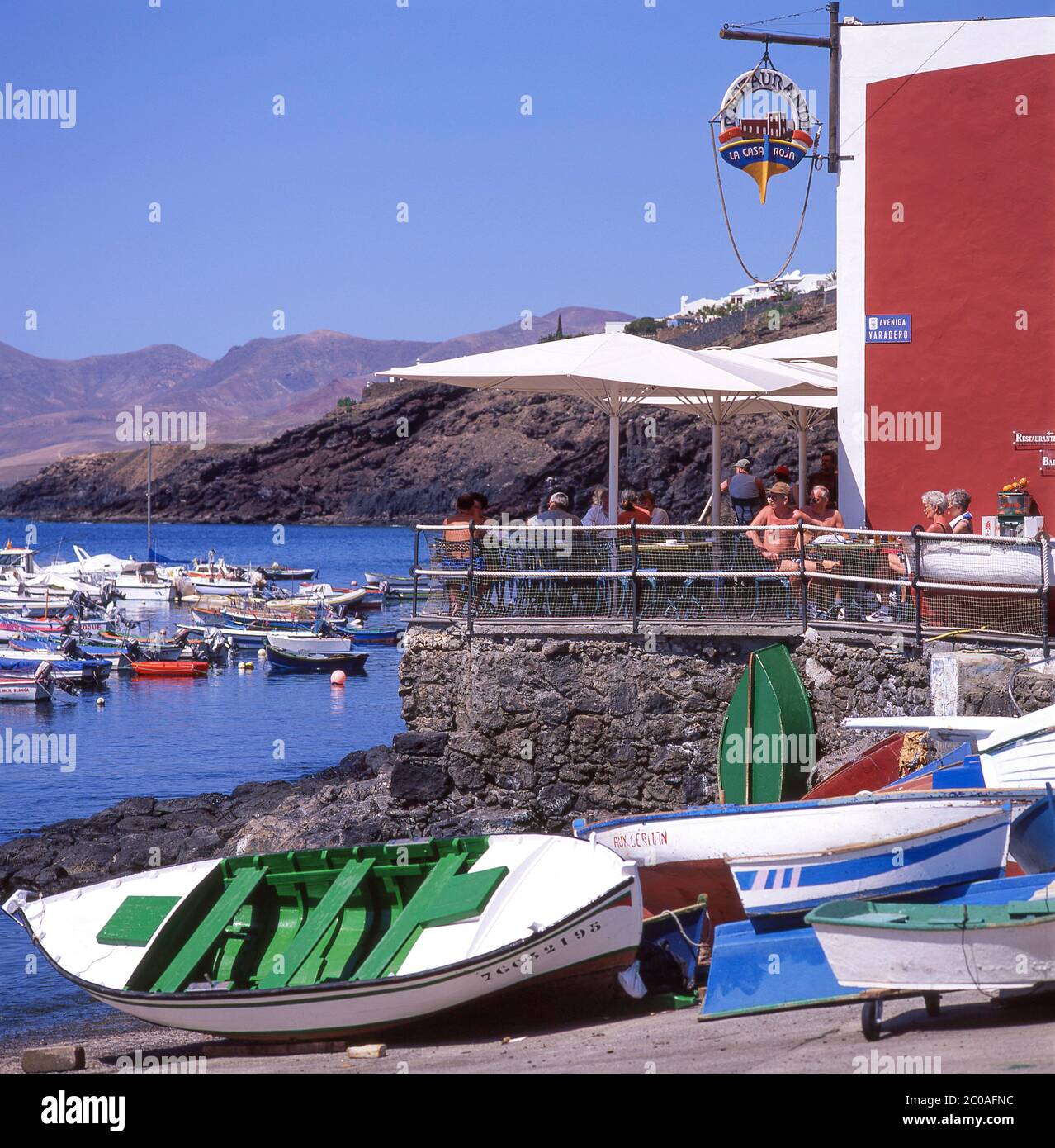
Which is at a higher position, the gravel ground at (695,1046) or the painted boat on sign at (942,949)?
the painted boat on sign at (942,949)

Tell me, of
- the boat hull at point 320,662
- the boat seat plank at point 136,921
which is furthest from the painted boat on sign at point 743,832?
the boat hull at point 320,662

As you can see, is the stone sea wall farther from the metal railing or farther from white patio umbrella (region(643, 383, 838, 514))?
white patio umbrella (region(643, 383, 838, 514))

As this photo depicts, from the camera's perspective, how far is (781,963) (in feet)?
26.6

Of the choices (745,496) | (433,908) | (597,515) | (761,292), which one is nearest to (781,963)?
(433,908)

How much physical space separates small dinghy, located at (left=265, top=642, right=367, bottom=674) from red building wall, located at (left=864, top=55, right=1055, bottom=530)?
29.0 m

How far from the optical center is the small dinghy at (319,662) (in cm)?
4181

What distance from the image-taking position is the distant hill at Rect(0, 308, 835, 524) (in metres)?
110

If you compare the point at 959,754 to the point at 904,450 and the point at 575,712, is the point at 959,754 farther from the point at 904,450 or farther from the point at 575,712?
the point at 904,450

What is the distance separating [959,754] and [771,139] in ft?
24.9

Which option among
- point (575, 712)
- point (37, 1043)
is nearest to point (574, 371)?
point (575, 712)

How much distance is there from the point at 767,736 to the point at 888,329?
5146mm

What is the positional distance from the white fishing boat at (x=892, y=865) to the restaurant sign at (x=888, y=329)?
23.8 feet

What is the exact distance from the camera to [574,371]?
43.3 ft

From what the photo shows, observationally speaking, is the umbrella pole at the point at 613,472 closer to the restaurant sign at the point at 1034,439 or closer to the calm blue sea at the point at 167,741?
the restaurant sign at the point at 1034,439
